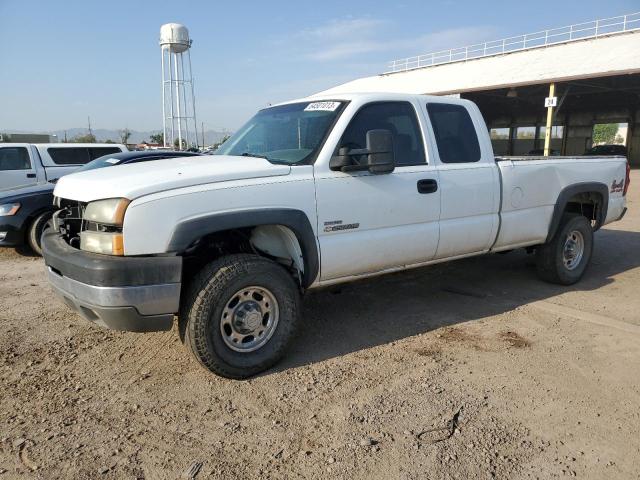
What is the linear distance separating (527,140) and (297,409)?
144 feet

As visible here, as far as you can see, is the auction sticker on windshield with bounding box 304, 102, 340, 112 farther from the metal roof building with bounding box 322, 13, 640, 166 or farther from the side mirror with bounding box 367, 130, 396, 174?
the metal roof building with bounding box 322, 13, 640, 166

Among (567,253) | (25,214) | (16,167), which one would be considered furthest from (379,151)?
(16,167)

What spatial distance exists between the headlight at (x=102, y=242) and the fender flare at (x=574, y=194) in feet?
14.1

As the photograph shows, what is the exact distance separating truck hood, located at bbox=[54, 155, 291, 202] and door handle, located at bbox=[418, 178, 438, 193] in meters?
1.20

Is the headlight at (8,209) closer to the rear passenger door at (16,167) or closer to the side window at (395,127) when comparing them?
the rear passenger door at (16,167)

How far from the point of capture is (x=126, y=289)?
2.98m

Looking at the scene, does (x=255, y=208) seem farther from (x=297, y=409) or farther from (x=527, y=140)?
(x=527, y=140)

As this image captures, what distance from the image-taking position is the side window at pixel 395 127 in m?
3.93

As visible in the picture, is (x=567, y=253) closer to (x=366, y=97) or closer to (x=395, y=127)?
(x=395, y=127)

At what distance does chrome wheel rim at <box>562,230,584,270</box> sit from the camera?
5715 mm

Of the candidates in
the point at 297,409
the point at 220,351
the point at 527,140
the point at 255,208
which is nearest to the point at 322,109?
the point at 255,208

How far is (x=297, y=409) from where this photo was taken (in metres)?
3.06

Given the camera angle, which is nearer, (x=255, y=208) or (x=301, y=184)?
(x=255, y=208)

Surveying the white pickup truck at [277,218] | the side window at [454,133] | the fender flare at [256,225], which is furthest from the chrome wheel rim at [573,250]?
the fender flare at [256,225]
